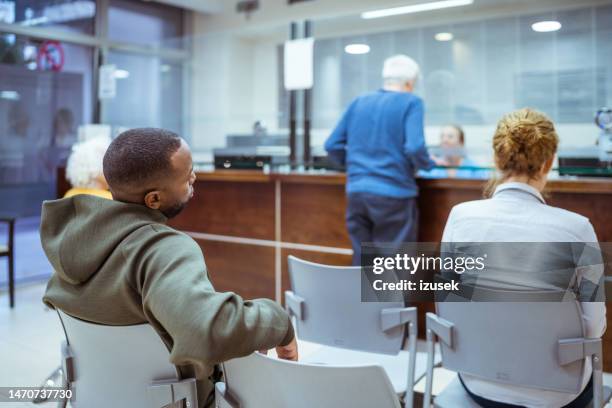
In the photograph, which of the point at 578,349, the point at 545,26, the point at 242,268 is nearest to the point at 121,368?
the point at 578,349

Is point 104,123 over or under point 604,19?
under

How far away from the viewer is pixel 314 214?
3.50 meters

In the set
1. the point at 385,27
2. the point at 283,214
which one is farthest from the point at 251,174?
the point at 385,27

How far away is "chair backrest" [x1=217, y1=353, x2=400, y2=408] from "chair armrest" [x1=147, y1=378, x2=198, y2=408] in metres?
0.16

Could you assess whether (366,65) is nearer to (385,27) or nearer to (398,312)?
(385,27)

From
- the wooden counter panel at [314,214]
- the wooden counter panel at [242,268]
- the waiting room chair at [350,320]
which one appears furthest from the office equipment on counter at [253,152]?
the waiting room chair at [350,320]

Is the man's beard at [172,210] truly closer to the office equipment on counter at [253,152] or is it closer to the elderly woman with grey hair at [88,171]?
the elderly woman with grey hair at [88,171]

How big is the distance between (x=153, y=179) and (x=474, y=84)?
3149 mm

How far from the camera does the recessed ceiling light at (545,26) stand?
325 cm

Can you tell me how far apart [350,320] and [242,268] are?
2091mm

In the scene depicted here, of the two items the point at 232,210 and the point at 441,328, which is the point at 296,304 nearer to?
the point at 441,328

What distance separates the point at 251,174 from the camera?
12.2 ft

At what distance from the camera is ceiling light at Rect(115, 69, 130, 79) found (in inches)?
195

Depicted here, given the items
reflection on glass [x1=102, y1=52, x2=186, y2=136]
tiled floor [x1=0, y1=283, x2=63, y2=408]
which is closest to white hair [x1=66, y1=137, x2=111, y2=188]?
tiled floor [x1=0, y1=283, x2=63, y2=408]
